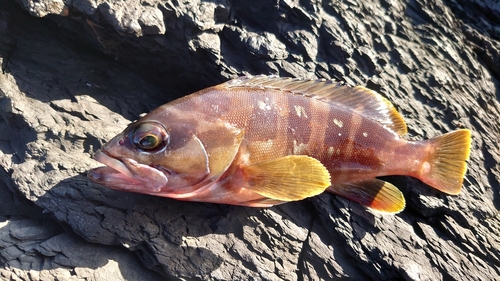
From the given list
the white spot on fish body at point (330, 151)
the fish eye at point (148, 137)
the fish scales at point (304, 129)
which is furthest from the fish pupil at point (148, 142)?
the white spot on fish body at point (330, 151)

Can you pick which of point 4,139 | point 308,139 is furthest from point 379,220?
point 4,139

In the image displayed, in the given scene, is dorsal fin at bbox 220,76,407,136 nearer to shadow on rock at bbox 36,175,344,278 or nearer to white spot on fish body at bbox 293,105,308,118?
white spot on fish body at bbox 293,105,308,118

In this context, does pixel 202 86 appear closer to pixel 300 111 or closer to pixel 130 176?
pixel 300 111

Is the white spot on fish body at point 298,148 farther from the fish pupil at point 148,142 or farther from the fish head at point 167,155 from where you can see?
the fish pupil at point 148,142

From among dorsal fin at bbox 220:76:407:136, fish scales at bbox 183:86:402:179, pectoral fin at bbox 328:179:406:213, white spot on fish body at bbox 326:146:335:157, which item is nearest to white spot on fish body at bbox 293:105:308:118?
fish scales at bbox 183:86:402:179

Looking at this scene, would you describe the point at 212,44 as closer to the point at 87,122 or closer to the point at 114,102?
the point at 114,102

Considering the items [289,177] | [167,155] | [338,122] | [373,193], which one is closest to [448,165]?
[373,193]
